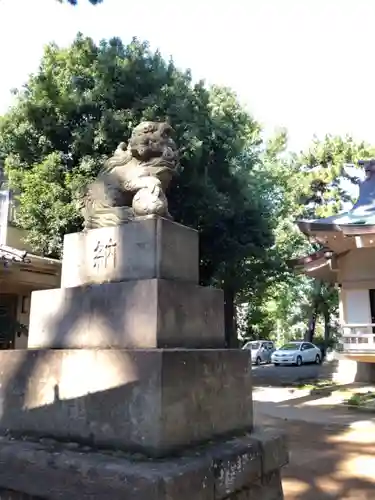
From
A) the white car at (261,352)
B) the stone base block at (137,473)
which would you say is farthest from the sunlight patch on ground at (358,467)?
the white car at (261,352)

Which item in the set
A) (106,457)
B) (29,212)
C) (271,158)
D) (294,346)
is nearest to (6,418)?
(106,457)

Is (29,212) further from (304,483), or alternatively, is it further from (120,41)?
(304,483)

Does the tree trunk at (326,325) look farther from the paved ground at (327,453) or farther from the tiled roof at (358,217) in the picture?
the paved ground at (327,453)

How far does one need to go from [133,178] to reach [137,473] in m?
2.16

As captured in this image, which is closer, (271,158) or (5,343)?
(5,343)

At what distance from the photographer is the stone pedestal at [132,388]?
276 centimetres

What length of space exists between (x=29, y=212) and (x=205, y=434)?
9.61 metres

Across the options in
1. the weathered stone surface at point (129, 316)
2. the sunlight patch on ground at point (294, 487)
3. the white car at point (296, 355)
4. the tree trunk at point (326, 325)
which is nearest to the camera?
the weathered stone surface at point (129, 316)

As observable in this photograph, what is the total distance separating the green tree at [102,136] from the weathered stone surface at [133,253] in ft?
23.8

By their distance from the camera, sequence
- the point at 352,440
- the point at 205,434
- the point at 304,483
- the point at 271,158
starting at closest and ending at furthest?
the point at 205,434 → the point at 304,483 → the point at 352,440 → the point at 271,158

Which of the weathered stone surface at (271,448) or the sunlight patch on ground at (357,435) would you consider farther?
the sunlight patch on ground at (357,435)

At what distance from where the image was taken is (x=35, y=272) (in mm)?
11078

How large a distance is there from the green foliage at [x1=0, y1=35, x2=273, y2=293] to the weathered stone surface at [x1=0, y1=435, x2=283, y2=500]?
27.2ft

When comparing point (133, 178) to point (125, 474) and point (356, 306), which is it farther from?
point (356, 306)
